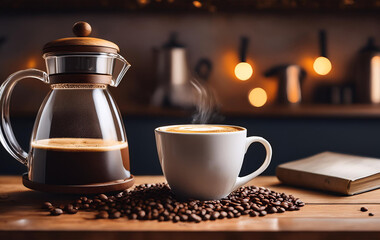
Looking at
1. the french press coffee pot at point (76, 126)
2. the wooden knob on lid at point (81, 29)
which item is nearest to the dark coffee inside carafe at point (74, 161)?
the french press coffee pot at point (76, 126)

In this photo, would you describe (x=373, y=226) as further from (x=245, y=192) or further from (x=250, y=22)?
(x=250, y=22)

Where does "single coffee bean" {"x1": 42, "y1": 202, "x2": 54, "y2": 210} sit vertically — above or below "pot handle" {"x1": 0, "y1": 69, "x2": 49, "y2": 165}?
below

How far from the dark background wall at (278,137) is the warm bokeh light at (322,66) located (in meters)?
0.35

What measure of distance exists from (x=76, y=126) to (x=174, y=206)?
256 mm

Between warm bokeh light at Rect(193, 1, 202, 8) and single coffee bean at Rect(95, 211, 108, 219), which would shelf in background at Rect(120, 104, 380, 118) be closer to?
warm bokeh light at Rect(193, 1, 202, 8)

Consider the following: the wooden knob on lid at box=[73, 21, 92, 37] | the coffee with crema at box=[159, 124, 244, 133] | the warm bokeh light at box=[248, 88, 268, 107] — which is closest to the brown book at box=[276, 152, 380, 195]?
the coffee with crema at box=[159, 124, 244, 133]

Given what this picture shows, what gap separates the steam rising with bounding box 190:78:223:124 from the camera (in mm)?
2186

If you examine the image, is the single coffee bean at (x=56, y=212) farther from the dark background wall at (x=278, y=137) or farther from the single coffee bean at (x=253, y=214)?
the dark background wall at (x=278, y=137)

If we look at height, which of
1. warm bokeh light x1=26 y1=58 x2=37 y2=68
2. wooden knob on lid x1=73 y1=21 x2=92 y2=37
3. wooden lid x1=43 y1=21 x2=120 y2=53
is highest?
warm bokeh light x1=26 y1=58 x2=37 y2=68

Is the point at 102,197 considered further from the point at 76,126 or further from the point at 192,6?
the point at 192,6

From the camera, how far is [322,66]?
227 cm

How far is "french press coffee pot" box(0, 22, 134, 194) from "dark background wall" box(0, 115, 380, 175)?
1.21 meters

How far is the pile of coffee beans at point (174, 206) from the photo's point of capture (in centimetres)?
65

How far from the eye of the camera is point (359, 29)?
228 cm
